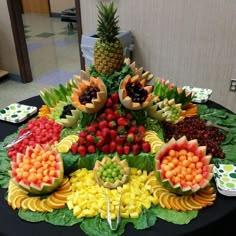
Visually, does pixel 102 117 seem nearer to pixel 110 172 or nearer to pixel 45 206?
pixel 110 172

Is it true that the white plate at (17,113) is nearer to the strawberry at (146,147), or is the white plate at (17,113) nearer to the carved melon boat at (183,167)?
the strawberry at (146,147)

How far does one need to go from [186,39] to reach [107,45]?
5.63 ft

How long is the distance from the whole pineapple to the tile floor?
2421mm

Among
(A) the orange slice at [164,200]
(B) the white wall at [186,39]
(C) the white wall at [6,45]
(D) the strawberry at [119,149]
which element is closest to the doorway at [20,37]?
(C) the white wall at [6,45]

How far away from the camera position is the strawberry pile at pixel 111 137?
4.76ft

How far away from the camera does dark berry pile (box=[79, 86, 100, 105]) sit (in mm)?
1497

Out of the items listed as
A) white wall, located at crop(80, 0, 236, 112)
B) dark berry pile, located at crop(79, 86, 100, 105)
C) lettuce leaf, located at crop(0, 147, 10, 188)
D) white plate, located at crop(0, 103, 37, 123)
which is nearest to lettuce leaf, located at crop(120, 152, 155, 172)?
dark berry pile, located at crop(79, 86, 100, 105)

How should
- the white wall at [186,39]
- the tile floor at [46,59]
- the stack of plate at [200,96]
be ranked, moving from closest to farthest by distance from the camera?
the stack of plate at [200,96]
the white wall at [186,39]
the tile floor at [46,59]

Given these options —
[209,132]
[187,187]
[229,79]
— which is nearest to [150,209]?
[187,187]

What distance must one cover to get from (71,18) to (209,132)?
5.79m

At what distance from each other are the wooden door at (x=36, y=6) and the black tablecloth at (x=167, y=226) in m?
7.87

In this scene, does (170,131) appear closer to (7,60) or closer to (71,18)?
(7,60)

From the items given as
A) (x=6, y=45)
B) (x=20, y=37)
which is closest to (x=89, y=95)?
(x=20, y=37)

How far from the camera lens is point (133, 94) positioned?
150cm
